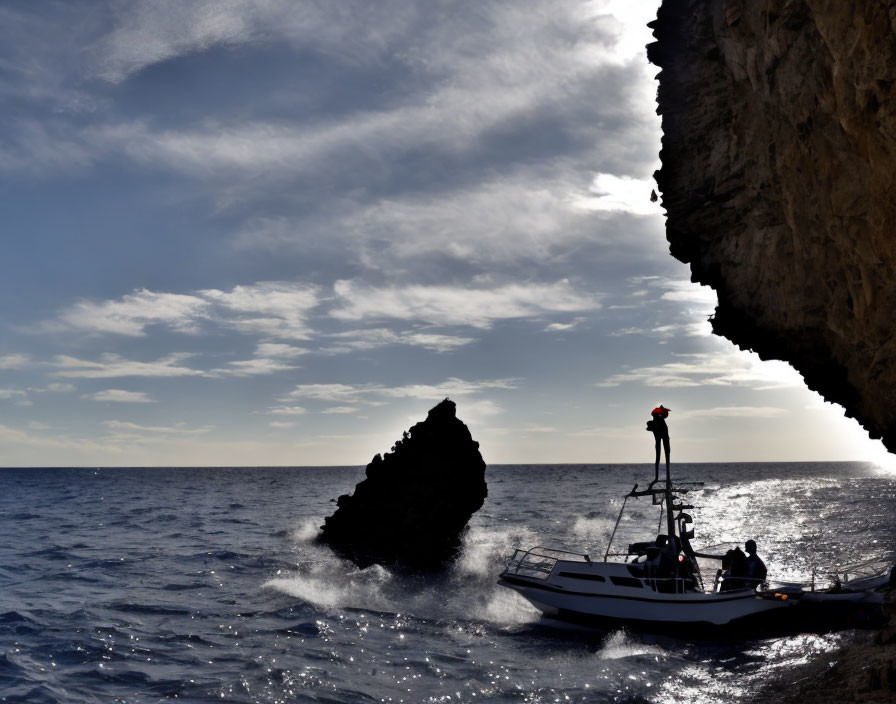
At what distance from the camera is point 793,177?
79.5ft

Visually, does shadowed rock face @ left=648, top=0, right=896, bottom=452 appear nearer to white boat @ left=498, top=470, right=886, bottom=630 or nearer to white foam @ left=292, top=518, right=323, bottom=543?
white boat @ left=498, top=470, right=886, bottom=630

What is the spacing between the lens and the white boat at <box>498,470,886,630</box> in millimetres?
21578

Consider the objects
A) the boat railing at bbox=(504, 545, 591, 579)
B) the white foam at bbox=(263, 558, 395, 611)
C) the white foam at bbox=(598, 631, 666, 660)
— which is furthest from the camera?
the white foam at bbox=(263, 558, 395, 611)

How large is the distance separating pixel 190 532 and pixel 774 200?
40822 millimetres

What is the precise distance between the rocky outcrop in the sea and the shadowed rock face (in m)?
14.1

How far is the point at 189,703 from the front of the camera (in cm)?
1553

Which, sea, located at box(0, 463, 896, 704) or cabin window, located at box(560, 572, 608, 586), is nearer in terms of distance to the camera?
sea, located at box(0, 463, 896, 704)

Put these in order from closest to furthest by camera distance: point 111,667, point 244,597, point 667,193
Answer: point 111,667 → point 244,597 → point 667,193

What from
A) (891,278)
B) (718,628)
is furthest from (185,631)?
(891,278)

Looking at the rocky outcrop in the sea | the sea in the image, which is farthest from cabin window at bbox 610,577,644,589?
the rocky outcrop in the sea

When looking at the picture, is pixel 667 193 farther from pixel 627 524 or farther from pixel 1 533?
pixel 1 533

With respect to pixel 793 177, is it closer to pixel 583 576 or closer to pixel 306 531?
pixel 583 576

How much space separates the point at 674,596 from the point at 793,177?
13844 millimetres

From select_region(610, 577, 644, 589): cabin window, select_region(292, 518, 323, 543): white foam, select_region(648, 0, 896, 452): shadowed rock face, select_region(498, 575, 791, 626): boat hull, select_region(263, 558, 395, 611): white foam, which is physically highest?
select_region(648, 0, 896, 452): shadowed rock face
